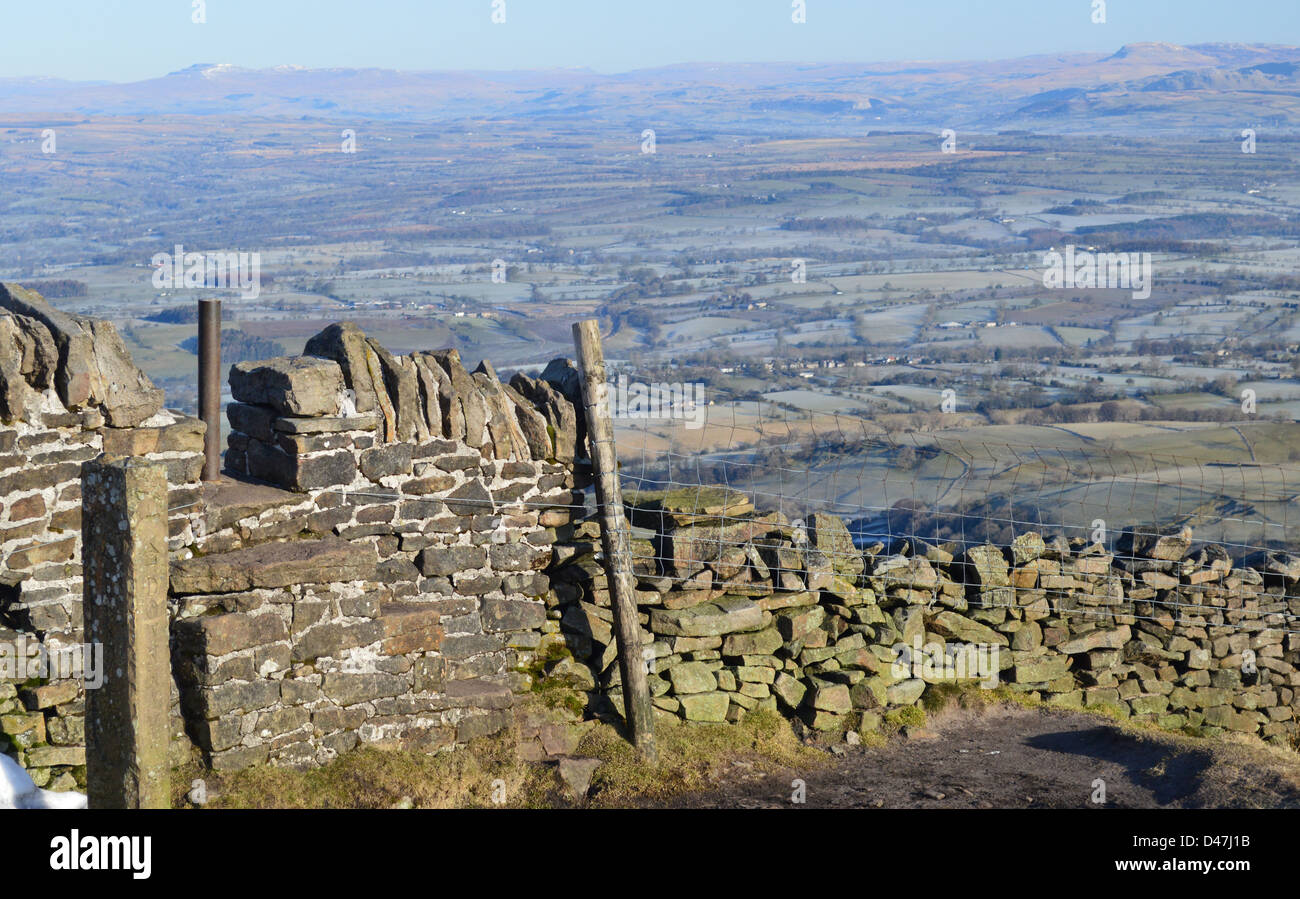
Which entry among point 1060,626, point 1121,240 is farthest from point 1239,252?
point 1060,626

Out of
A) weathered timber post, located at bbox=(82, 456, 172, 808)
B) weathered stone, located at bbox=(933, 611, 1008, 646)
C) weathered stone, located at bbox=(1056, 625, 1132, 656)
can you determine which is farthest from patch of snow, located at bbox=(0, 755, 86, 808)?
weathered stone, located at bbox=(1056, 625, 1132, 656)

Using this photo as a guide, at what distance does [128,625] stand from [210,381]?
3011 mm

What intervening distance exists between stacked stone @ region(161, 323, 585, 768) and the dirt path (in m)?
1.73

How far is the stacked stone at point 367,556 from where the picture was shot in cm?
684

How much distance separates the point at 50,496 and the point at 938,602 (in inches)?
243

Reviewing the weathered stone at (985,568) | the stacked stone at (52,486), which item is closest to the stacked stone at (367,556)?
the stacked stone at (52,486)

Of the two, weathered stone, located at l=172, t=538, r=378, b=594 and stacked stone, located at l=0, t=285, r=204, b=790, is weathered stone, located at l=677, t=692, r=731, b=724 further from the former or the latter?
stacked stone, located at l=0, t=285, r=204, b=790

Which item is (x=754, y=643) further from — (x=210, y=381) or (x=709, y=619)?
(x=210, y=381)

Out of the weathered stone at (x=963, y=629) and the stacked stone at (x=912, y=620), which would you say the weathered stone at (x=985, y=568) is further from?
the weathered stone at (x=963, y=629)

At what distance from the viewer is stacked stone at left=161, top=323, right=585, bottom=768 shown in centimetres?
684

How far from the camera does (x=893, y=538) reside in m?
10.2

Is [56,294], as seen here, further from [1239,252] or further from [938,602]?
[1239,252]

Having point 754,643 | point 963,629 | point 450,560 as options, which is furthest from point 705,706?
point 963,629
